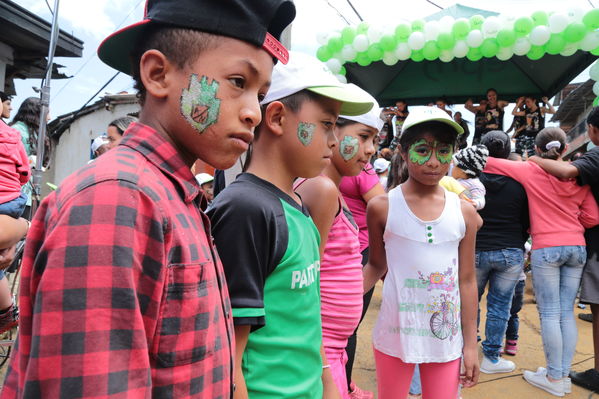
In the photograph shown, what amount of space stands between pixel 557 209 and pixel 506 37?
14.9 feet

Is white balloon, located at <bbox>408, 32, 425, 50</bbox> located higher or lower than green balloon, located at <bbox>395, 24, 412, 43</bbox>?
lower

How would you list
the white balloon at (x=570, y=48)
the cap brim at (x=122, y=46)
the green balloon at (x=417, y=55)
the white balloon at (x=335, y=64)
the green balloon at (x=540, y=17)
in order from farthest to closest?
the white balloon at (x=335, y=64) → the green balloon at (x=417, y=55) → the green balloon at (x=540, y=17) → the white balloon at (x=570, y=48) → the cap brim at (x=122, y=46)

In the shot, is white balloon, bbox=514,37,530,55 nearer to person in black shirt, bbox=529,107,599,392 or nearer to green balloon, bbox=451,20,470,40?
green balloon, bbox=451,20,470,40

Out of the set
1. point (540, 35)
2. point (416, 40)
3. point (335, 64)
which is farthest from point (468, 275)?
point (335, 64)

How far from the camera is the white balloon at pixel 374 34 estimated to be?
7598 millimetres

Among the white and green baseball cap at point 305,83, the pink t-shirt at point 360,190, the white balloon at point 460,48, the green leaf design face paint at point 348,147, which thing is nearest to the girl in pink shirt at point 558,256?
the pink t-shirt at point 360,190

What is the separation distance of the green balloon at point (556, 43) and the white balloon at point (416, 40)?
195 cm

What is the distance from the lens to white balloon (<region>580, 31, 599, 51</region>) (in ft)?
20.5

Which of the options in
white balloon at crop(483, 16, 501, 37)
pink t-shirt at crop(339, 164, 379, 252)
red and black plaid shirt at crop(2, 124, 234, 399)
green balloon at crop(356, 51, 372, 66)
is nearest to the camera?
red and black plaid shirt at crop(2, 124, 234, 399)

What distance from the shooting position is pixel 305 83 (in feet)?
4.41

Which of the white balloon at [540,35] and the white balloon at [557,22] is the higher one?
the white balloon at [557,22]

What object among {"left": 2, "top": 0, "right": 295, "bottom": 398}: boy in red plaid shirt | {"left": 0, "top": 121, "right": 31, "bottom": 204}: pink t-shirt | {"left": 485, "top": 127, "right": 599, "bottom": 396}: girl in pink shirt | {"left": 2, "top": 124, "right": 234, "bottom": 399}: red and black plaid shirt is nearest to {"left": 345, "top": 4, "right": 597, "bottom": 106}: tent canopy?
{"left": 485, "top": 127, "right": 599, "bottom": 396}: girl in pink shirt

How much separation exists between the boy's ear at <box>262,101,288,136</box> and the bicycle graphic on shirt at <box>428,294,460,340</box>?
1.17 metres

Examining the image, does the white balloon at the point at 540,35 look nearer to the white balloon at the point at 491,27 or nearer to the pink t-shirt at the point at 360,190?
the white balloon at the point at 491,27
